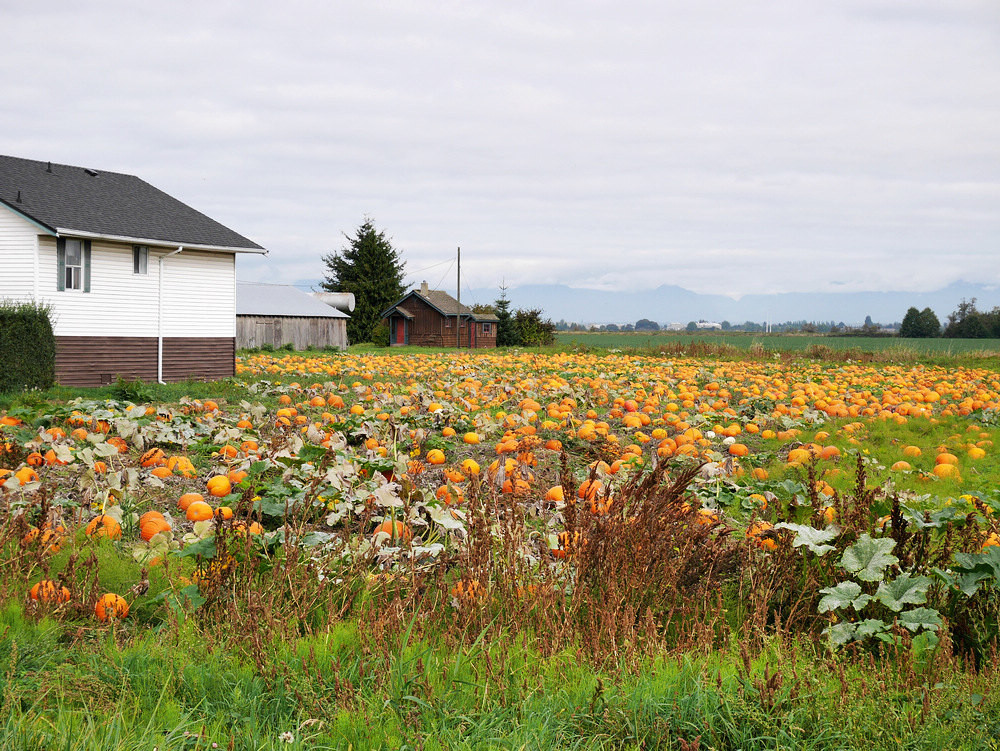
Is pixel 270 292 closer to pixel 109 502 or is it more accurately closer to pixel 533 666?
pixel 109 502

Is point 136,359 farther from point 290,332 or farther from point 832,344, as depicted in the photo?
point 832,344

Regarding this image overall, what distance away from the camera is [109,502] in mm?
6062

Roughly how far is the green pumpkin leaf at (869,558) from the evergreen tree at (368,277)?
6322 cm

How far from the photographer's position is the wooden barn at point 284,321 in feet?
150

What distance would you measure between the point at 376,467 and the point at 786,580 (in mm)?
3276

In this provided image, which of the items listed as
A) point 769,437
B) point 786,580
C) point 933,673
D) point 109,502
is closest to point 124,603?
point 109,502

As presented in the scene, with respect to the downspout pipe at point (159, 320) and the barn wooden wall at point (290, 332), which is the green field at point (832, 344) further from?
the downspout pipe at point (159, 320)

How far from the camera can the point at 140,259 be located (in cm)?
2347

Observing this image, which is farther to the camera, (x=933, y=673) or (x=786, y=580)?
(x=786, y=580)

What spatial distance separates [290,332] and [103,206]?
24.0m

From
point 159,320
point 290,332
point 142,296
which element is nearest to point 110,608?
point 142,296

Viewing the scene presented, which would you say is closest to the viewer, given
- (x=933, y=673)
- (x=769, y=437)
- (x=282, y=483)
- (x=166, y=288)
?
(x=933, y=673)

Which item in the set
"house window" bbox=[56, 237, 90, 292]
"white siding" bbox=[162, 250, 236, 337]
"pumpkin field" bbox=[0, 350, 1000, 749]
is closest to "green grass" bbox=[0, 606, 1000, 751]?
"pumpkin field" bbox=[0, 350, 1000, 749]

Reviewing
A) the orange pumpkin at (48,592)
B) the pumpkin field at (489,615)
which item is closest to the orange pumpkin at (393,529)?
the pumpkin field at (489,615)
